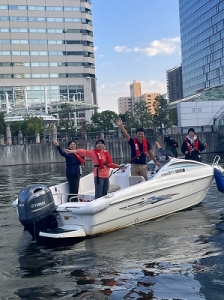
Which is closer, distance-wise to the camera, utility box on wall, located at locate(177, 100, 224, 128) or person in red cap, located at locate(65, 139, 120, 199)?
person in red cap, located at locate(65, 139, 120, 199)

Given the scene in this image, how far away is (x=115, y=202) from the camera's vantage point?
830 cm

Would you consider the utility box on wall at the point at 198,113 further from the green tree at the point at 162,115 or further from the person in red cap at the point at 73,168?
the person in red cap at the point at 73,168

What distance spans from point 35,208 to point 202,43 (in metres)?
105

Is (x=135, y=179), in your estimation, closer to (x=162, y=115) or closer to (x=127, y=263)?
(x=127, y=263)

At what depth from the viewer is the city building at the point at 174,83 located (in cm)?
16788

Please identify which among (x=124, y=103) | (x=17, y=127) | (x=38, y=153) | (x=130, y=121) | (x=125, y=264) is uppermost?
(x=124, y=103)

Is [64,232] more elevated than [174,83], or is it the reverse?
[174,83]

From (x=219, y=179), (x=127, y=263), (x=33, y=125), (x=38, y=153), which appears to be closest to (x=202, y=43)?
(x=33, y=125)

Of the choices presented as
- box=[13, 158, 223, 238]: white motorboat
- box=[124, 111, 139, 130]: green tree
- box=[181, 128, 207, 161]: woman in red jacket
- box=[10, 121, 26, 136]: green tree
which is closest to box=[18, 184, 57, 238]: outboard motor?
box=[13, 158, 223, 238]: white motorboat

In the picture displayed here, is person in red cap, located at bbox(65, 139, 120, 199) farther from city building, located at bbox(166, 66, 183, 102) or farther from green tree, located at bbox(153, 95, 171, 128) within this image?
city building, located at bbox(166, 66, 183, 102)

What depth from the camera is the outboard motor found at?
24.8 feet

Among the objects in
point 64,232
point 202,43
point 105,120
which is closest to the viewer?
point 64,232

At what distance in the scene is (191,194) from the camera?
1036 cm

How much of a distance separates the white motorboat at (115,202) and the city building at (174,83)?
517 feet
